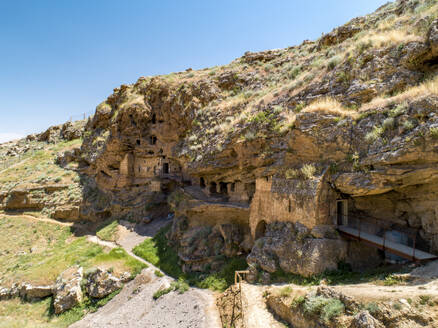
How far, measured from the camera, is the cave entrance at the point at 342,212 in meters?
12.8

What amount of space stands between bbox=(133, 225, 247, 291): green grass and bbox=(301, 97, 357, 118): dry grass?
969 cm

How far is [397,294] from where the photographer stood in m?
7.22

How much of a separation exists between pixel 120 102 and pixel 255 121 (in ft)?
72.5

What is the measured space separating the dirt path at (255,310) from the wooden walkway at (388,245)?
15.5ft

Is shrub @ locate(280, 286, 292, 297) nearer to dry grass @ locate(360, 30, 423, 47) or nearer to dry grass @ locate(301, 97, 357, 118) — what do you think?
dry grass @ locate(301, 97, 357, 118)

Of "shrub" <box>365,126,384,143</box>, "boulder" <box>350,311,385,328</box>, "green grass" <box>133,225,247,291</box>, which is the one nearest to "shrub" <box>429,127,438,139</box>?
"shrub" <box>365,126,384,143</box>

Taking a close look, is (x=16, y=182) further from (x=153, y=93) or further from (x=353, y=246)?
(x=353, y=246)

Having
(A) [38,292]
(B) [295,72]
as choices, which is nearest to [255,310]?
(A) [38,292]

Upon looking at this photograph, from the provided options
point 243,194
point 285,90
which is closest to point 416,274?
point 243,194

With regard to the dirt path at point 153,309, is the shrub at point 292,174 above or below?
above

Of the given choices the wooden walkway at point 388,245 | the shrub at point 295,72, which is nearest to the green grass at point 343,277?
the wooden walkway at point 388,245

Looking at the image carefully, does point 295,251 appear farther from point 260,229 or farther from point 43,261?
point 43,261

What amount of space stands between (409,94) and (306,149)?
4.88 m

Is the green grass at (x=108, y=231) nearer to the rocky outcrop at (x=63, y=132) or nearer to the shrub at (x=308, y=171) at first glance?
the shrub at (x=308, y=171)
